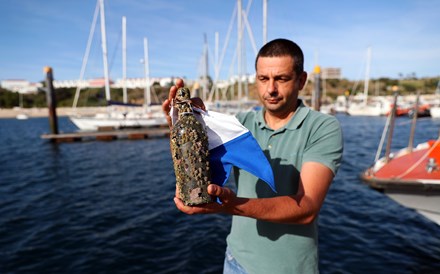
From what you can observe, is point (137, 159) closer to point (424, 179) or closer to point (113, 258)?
point (113, 258)

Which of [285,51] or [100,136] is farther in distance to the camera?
[100,136]

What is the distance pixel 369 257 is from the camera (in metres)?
7.09

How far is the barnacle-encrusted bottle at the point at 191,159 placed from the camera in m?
1.49

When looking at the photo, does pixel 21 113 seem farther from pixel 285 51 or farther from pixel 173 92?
pixel 285 51

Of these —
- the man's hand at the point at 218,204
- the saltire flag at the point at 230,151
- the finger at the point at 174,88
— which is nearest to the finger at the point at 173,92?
the finger at the point at 174,88

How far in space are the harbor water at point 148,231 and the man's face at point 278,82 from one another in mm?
5968

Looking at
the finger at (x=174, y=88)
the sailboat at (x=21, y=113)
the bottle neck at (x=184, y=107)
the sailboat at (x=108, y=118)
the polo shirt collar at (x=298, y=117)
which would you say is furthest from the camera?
the sailboat at (x=21, y=113)

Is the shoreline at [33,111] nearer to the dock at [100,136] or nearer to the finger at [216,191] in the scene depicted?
the dock at [100,136]

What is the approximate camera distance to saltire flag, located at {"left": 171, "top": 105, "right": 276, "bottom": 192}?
172 cm

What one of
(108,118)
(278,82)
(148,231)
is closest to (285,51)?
(278,82)

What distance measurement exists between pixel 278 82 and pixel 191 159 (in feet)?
3.13

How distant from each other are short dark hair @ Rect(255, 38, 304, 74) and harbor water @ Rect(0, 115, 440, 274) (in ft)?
20.5

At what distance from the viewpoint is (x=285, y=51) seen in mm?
1954

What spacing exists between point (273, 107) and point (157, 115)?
35266 mm
